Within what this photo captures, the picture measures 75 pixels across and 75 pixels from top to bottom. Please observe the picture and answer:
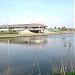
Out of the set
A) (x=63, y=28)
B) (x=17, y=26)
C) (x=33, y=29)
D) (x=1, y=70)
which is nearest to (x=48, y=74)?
(x=1, y=70)

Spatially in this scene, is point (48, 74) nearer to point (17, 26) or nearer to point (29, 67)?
point (29, 67)

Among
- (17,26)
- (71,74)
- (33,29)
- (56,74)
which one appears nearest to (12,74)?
(56,74)

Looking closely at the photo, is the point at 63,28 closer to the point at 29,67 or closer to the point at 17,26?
the point at 17,26

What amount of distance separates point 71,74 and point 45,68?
10.0ft

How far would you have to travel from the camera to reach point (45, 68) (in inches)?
320

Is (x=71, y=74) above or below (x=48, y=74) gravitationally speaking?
above

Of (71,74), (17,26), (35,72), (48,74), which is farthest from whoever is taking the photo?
(17,26)

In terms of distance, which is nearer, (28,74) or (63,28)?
(28,74)

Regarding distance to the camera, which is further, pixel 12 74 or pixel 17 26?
pixel 17 26

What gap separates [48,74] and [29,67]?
1769 millimetres

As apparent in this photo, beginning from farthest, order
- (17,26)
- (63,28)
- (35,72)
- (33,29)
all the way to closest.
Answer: (63,28), (17,26), (33,29), (35,72)

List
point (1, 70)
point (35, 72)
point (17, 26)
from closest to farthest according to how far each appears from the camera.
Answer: point (35, 72) → point (1, 70) → point (17, 26)

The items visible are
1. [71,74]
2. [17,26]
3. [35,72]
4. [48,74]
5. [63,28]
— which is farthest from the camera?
[63,28]

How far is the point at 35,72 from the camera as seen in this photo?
24.4 ft
